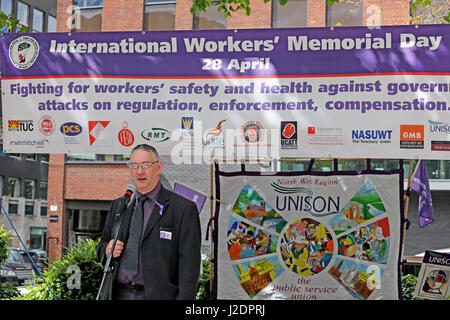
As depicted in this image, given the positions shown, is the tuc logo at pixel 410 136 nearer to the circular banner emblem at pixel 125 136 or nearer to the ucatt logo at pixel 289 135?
the ucatt logo at pixel 289 135

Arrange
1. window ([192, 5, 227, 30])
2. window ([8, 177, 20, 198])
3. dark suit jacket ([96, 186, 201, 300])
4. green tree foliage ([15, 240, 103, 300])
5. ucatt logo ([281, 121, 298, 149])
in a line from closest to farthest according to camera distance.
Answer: dark suit jacket ([96, 186, 201, 300]) < ucatt logo ([281, 121, 298, 149]) < green tree foliage ([15, 240, 103, 300]) < window ([192, 5, 227, 30]) < window ([8, 177, 20, 198])

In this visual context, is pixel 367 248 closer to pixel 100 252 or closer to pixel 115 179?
pixel 100 252

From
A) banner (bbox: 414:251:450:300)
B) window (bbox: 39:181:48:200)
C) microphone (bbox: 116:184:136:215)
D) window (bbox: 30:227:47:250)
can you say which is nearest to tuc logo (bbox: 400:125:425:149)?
banner (bbox: 414:251:450:300)

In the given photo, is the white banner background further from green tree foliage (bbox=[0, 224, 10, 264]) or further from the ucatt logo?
green tree foliage (bbox=[0, 224, 10, 264])

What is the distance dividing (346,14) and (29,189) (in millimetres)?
36212

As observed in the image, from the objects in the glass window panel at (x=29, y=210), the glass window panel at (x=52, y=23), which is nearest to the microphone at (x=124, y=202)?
the glass window panel at (x=52, y=23)

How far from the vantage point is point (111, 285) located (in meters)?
4.71

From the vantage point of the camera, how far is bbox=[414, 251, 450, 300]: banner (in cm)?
627

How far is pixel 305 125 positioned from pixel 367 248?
151 cm

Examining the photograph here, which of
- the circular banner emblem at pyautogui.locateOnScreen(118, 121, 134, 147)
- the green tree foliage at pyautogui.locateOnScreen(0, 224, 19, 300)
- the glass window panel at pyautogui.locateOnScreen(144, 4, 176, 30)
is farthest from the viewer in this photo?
the glass window panel at pyautogui.locateOnScreen(144, 4, 176, 30)

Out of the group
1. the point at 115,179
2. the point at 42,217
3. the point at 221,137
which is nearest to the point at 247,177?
the point at 221,137

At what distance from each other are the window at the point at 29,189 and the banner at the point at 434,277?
47922 millimetres

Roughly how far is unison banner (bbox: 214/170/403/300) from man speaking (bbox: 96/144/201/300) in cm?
151

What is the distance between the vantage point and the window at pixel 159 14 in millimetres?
25516
